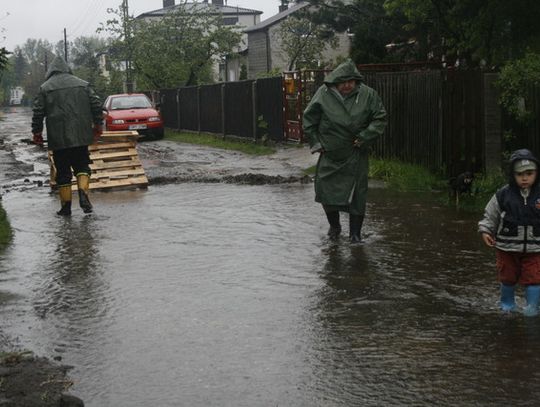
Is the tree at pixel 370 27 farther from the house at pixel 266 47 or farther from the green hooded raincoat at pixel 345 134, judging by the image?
the house at pixel 266 47

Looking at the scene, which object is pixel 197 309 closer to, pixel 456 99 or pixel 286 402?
pixel 286 402

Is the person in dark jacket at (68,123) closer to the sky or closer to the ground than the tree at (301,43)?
closer to the ground

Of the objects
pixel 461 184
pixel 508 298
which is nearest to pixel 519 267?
pixel 508 298

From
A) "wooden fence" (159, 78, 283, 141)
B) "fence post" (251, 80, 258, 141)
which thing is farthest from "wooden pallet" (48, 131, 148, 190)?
"fence post" (251, 80, 258, 141)

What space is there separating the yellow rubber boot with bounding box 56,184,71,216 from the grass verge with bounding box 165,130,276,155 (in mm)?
10894

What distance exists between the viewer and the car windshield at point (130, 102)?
103ft

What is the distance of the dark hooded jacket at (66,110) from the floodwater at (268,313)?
113cm

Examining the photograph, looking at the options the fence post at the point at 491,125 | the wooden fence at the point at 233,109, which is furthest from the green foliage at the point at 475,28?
the wooden fence at the point at 233,109

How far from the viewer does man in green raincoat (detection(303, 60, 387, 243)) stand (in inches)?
366

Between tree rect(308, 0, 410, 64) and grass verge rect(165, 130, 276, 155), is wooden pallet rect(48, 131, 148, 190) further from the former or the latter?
Answer: tree rect(308, 0, 410, 64)

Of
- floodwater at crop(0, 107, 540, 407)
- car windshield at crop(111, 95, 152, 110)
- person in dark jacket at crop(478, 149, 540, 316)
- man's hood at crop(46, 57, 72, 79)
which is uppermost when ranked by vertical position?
man's hood at crop(46, 57, 72, 79)

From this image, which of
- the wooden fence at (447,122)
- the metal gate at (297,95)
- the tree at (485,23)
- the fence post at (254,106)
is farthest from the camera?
the fence post at (254,106)

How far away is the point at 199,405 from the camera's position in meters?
4.74

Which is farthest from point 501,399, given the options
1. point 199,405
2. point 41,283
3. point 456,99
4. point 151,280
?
point 456,99
